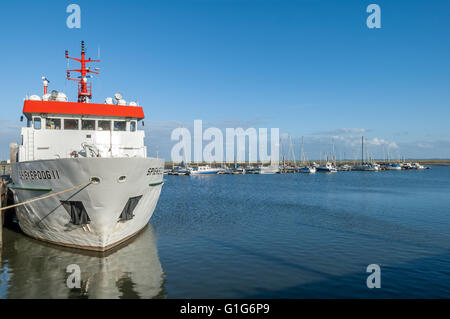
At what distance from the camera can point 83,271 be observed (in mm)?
10305

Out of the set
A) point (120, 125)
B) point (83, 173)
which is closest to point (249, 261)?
point (83, 173)

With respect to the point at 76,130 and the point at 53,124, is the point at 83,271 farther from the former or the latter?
the point at 53,124

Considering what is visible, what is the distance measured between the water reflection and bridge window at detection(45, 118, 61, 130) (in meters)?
5.89

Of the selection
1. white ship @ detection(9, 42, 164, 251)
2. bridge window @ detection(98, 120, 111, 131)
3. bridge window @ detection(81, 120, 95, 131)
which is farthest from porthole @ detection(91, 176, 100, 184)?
bridge window @ detection(81, 120, 95, 131)

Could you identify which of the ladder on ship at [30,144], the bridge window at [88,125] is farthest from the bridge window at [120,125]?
the ladder on ship at [30,144]

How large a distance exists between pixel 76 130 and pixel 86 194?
16.9 feet

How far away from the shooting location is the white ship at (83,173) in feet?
35.8

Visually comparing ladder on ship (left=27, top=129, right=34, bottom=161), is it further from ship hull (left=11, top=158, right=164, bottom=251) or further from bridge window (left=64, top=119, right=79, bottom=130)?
bridge window (left=64, top=119, right=79, bottom=130)

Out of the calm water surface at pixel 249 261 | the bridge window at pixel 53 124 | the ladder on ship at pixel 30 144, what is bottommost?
the calm water surface at pixel 249 261

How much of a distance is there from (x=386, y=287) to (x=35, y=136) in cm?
1639

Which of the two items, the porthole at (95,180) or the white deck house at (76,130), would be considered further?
the white deck house at (76,130)

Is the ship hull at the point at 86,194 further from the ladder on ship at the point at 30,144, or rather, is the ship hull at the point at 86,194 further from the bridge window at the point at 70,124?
the bridge window at the point at 70,124
